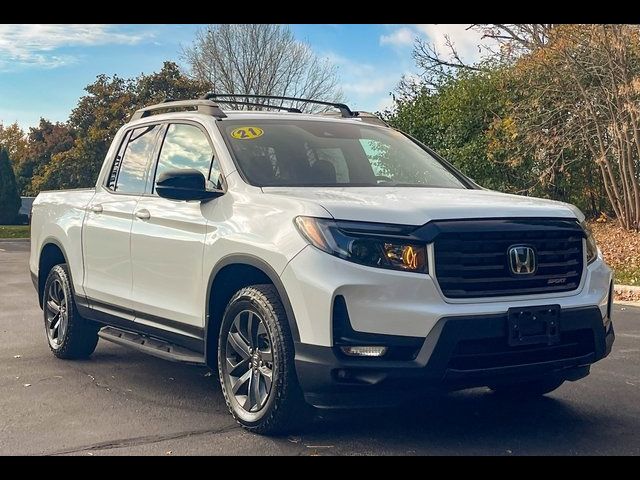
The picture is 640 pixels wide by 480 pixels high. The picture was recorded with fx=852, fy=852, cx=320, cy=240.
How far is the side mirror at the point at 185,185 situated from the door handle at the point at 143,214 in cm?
59

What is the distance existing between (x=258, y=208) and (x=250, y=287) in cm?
45

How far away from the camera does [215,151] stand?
18.0 feet

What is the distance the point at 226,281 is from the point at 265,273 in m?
0.49

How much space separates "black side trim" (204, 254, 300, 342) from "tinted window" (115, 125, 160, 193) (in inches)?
58.6

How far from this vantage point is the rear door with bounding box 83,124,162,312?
6.11 m

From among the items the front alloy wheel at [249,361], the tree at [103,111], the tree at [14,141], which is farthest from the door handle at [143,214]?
the tree at [14,141]

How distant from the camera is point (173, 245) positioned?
5445 millimetres

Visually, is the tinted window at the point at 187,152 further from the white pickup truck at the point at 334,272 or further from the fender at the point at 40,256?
the fender at the point at 40,256

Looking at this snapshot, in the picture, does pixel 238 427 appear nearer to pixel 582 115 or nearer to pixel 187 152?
pixel 187 152

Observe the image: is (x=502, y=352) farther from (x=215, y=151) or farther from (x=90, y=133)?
(x=90, y=133)

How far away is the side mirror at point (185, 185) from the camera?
5.15 m

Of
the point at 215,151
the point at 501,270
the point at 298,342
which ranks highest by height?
the point at 215,151
